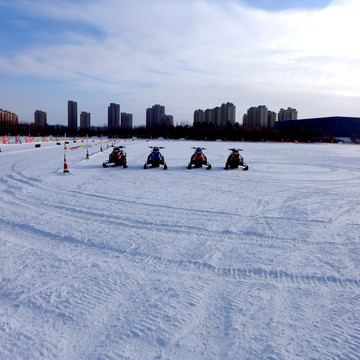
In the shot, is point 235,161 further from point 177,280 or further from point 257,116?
point 257,116

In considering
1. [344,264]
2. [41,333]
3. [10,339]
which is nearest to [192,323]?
[41,333]

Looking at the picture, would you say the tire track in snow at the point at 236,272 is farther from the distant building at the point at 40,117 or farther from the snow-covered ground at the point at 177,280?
the distant building at the point at 40,117

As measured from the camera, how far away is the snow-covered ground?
9.85 ft

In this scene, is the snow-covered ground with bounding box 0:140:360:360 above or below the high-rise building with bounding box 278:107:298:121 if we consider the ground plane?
below

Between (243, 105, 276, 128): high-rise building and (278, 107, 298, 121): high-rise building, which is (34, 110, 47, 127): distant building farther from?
(278, 107, 298, 121): high-rise building

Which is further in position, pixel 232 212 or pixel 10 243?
pixel 232 212

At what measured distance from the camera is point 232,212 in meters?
7.97

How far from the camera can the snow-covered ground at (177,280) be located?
3002 mm

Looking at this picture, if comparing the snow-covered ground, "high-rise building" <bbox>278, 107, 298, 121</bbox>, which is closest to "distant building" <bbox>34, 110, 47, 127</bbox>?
"high-rise building" <bbox>278, 107, 298, 121</bbox>

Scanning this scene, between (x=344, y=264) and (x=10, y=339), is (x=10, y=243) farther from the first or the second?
(x=344, y=264)

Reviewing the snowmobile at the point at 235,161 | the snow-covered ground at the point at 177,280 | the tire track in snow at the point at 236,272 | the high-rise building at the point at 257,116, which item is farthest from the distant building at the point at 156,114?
the tire track in snow at the point at 236,272

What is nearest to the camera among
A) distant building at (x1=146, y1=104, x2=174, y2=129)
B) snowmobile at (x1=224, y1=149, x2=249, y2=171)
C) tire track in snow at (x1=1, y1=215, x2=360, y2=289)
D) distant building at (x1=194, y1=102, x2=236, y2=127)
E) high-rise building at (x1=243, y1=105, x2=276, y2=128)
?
tire track in snow at (x1=1, y1=215, x2=360, y2=289)

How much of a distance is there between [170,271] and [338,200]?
7.24 m

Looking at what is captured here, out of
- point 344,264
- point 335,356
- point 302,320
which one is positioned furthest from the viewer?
point 344,264
